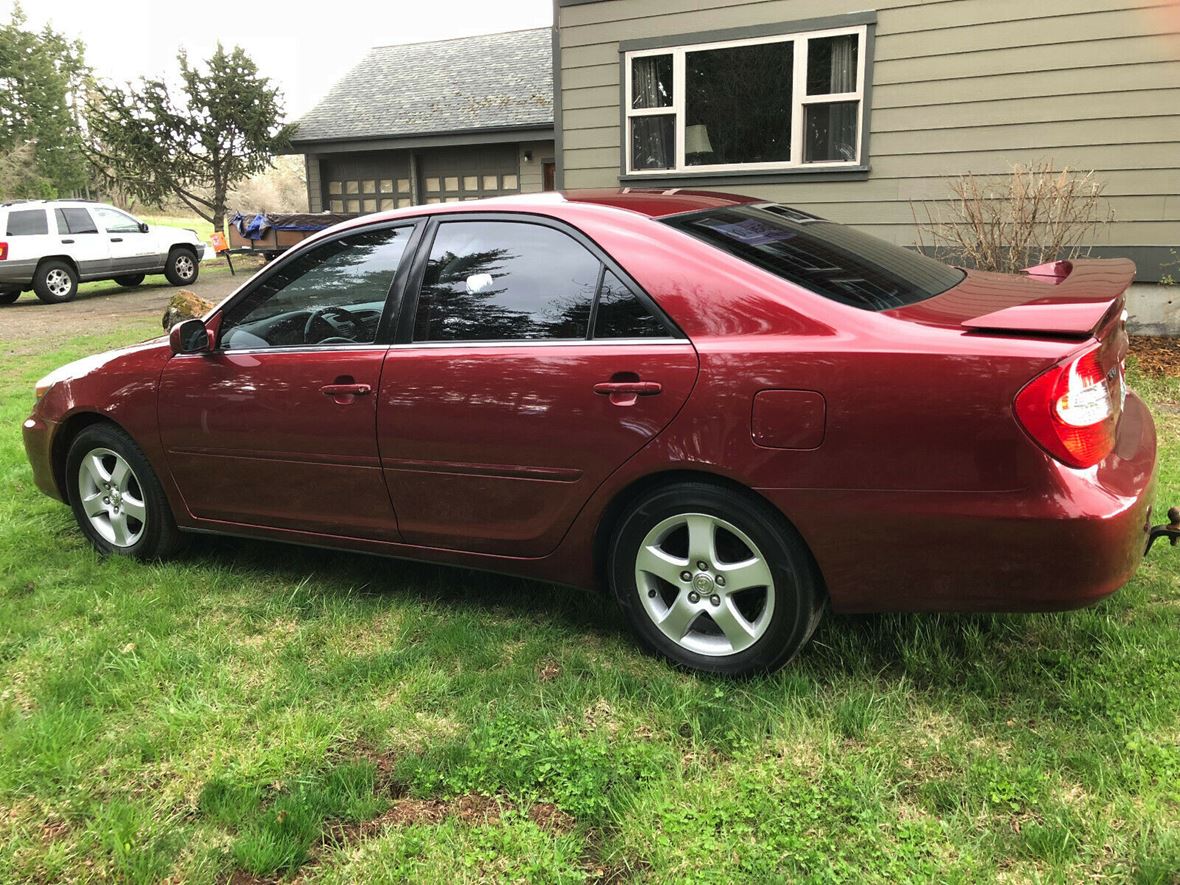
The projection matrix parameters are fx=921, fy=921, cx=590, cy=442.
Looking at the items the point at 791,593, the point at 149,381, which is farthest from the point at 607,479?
the point at 149,381

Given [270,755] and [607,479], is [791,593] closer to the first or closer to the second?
[607,479]

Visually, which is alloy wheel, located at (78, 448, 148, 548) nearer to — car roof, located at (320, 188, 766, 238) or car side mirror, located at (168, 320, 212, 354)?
car side mirror, located at (168, 320, 212, 354)

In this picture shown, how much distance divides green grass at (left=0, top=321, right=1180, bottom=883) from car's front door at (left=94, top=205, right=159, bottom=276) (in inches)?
608

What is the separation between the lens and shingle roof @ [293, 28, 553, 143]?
744 inches

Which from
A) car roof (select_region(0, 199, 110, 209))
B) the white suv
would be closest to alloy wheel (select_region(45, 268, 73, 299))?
the white suv

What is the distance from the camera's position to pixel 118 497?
4066 millimetres

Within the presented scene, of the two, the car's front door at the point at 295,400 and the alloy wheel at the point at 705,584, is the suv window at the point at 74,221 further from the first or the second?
the alloy wheel at the point at 705,584

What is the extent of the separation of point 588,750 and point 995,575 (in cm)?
118

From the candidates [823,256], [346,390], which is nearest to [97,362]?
[346,390]

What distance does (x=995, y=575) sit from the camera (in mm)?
2422

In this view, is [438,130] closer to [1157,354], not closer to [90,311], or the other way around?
[90,311]

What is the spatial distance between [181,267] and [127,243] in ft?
4.18

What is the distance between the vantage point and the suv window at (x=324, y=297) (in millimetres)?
3408

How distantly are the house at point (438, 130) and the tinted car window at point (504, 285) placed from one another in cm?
1516
